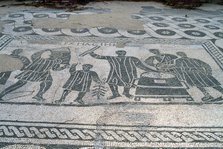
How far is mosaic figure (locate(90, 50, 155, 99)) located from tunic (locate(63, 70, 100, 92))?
0.66 ft

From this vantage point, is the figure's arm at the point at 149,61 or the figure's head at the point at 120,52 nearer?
the figure's arm at the point at 149,61

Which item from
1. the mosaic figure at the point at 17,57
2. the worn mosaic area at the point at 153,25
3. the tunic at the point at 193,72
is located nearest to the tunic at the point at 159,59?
the tunic at the point at 193,72

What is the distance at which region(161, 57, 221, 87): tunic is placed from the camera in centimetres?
373

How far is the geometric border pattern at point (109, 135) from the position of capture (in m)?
2.73

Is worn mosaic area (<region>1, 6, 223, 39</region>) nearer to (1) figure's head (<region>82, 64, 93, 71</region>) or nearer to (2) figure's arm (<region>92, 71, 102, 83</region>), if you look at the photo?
(1) figure's head (<region>82, 64, 93, 71</region>)

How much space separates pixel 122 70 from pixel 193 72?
0.84 m

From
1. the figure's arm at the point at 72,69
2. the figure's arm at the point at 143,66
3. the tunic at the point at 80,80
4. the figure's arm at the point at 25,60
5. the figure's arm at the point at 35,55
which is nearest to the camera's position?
the tunic at the point at 80,80

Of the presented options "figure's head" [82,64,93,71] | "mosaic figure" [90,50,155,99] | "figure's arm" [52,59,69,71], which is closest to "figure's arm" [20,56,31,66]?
"figure's arm" [52,59,69,71]

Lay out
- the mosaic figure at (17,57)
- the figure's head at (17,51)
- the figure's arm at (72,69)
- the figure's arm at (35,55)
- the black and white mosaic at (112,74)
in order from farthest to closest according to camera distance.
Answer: the figure's head at (17,51) < the figure's arm at (35,55) < the figure's arm at (72,69) < the mosaic figure at (17,57) < the black and white mosaic at (112,74)

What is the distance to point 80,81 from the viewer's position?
3.69 metres

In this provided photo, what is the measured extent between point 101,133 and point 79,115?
13.9 inches

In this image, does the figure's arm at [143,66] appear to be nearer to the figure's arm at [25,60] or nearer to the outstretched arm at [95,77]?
the outstretched arm at [95,77]

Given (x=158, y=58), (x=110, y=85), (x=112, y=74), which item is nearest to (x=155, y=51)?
(x=158, y=58)

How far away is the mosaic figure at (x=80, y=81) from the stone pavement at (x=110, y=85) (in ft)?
0.04
